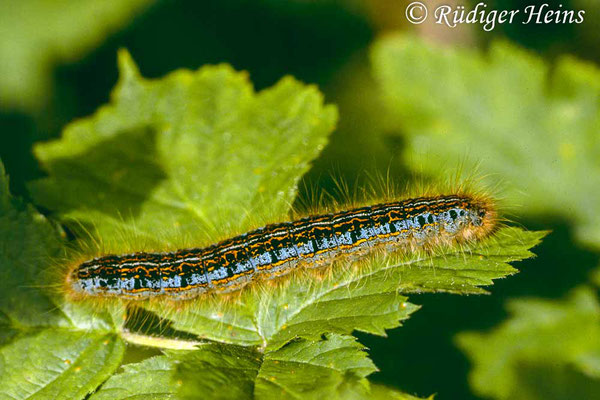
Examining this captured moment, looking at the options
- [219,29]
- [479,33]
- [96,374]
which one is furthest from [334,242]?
[219,29]

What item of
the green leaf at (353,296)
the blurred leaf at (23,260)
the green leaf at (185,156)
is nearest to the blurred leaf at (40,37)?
the green leaf at (185,156)

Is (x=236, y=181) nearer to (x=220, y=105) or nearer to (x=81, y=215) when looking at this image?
(x=220, y=105)

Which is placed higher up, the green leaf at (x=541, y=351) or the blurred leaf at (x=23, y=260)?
the blurred leaf at (x=23, y=260)

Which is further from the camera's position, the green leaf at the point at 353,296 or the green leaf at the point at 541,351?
the green leaf at the point at 541,351

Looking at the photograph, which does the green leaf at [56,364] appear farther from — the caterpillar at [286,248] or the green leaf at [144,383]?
the caterpillar at [286,248]

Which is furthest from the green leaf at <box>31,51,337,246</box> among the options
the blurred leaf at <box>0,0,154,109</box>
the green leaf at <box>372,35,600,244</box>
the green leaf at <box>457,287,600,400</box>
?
the blurred leaf at <box>0,0,154,109</box>

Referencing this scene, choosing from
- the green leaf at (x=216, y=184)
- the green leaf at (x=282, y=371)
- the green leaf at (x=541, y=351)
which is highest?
the green leaf at (x=216, y=184)

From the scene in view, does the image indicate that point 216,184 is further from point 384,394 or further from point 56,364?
point 384,394

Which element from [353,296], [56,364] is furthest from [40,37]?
[353,296]
